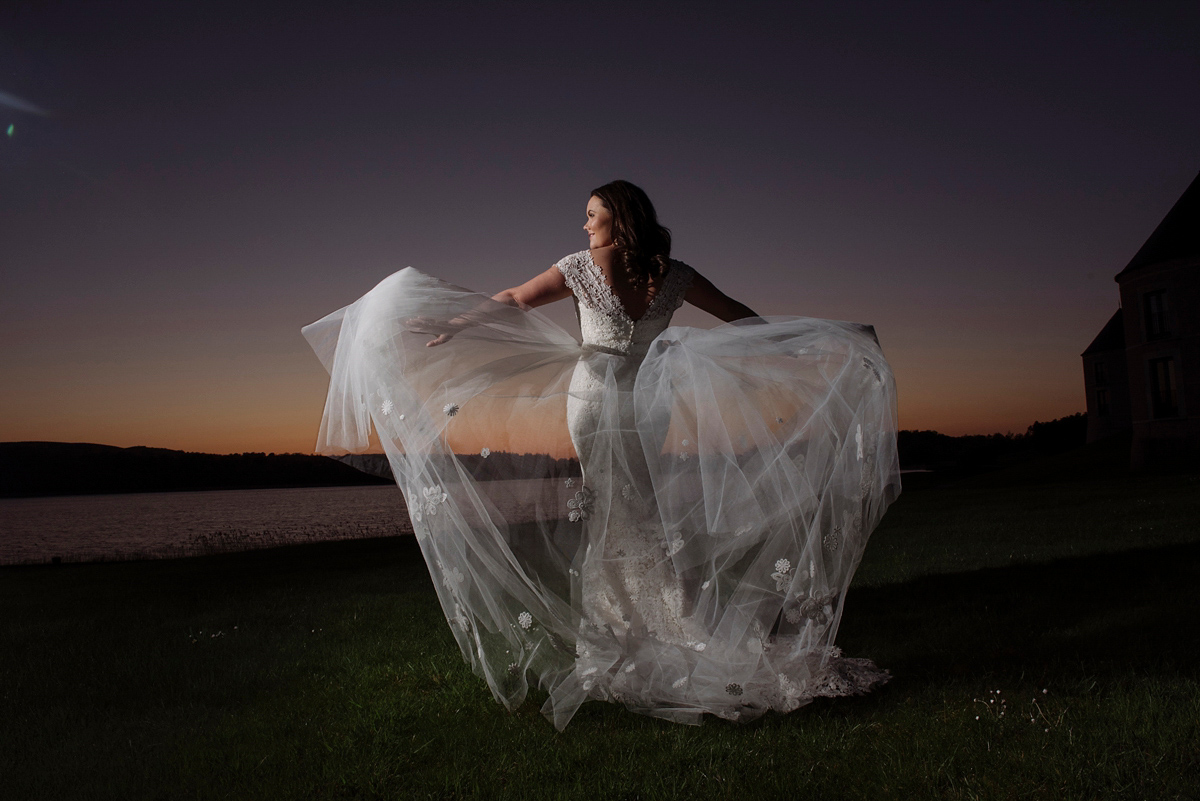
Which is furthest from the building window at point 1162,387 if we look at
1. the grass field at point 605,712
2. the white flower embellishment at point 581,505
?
the white flower embellishment at point 581,505

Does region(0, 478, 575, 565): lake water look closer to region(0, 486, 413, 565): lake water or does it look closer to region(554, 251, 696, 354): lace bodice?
region(0, 486, 413, 565): lake water

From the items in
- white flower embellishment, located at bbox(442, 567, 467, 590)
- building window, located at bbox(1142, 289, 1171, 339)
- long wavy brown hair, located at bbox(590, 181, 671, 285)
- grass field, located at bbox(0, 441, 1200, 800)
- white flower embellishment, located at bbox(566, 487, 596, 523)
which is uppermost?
building window, located at bbox(1142, 289, 1171, 339)

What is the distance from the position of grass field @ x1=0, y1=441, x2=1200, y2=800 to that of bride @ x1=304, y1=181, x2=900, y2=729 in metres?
0.30

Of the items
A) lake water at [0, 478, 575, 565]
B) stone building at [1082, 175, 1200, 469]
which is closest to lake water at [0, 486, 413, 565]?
lake water at [0, 478, 575, 565]

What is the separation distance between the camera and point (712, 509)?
362 centimetres

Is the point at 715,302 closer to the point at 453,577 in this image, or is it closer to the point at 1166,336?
the point at 453,577

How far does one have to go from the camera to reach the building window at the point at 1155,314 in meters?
24.5

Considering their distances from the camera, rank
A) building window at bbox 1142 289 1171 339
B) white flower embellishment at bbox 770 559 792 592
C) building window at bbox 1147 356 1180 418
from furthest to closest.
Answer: building window at bbox 1147 356 1180 418 → building window at bbox 1142 289 1171 339 → white flower embellishment at bbox 770 559 792 592

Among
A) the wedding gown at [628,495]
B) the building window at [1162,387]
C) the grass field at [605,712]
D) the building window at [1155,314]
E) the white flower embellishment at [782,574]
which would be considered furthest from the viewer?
the building window at [1162,387]

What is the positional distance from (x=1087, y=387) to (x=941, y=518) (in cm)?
2958

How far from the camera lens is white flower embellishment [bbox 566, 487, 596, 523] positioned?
3.72m

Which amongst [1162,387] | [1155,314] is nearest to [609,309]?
[1155,314]

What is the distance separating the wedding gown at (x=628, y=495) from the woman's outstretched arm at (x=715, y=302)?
508mm

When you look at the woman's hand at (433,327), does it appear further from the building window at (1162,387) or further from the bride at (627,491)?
the building window at (1162,387)
